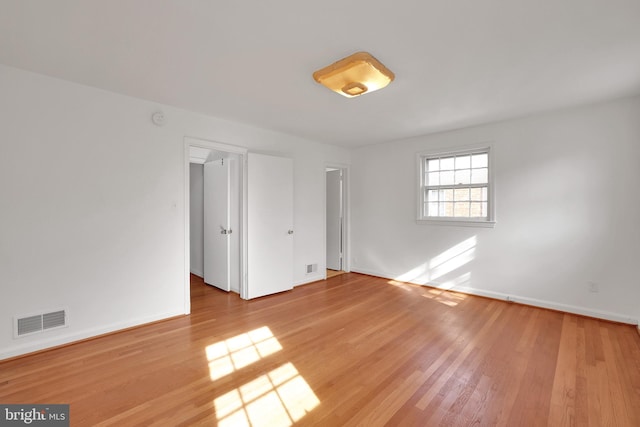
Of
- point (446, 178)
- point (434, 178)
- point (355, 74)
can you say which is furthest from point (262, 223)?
point (446, 178)

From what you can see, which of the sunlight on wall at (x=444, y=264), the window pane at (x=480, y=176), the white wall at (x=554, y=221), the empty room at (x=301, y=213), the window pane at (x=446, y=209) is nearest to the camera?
the empty room at (x=301, y=213)

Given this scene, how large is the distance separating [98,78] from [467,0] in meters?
3.07

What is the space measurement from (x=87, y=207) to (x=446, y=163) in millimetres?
4770

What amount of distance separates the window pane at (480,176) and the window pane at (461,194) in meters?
0.18

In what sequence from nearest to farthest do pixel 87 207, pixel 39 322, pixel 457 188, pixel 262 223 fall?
pixel 39 322
pixel 87 207
pixel 262 223
pixel 457 188

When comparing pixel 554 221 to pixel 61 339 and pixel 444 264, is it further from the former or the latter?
pixel 61 339

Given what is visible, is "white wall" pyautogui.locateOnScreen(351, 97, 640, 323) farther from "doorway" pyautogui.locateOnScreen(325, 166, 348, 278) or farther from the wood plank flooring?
"doorway" pyautogui.locateOnScreen(325, 166, 348, 278)

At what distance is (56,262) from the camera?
259 cm

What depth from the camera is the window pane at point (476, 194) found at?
166 inches

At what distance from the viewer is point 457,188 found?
4434 millimetres

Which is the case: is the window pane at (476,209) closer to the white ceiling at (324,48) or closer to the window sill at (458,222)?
the window sill at (458,222)

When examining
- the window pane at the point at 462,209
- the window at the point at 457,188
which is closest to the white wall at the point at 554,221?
the window at the point at 457,188

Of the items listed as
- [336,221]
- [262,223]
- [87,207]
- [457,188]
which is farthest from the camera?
[336,221]

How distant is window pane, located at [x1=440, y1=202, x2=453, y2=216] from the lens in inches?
178
